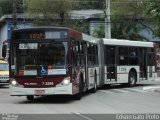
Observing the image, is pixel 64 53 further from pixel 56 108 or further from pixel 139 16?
pixel 139 16

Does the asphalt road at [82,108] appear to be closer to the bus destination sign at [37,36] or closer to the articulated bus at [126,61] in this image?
the bus destination sign at [37,36]

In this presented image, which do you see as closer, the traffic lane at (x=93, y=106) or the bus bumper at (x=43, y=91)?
the traffic lane at (x=93, y=106)

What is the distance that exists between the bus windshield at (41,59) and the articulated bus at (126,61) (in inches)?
353

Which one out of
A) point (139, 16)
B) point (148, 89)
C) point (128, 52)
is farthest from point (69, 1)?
point (148, 89)

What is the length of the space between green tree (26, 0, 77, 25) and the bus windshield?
32.2 metres

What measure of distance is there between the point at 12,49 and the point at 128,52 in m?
12.2

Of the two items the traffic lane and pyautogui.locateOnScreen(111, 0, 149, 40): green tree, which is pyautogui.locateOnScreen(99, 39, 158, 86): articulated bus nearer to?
the traffic lane

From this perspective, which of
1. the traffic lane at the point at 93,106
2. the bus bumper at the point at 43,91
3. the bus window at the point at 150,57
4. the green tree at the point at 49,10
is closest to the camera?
the traffic lane at the point at 93,106

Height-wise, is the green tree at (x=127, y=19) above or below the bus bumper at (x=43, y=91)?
above

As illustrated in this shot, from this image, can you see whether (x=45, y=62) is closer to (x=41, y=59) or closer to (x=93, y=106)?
(x=41, y=59)

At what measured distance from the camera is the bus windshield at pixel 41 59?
19562 mm

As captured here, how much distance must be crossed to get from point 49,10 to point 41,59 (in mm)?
33353

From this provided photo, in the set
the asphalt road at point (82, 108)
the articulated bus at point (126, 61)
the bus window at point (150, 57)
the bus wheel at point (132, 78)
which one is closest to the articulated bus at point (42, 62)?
the asphalt road at point (82, 108)

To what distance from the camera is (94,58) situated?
26.3m
